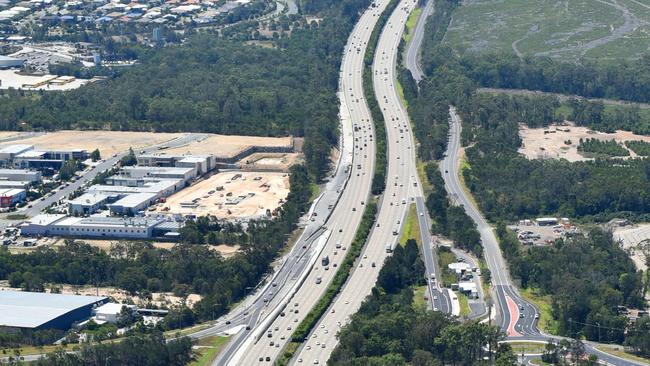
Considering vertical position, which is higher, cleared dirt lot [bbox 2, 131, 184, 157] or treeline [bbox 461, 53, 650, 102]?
treeline [bbox 461, 53, 650, 102]

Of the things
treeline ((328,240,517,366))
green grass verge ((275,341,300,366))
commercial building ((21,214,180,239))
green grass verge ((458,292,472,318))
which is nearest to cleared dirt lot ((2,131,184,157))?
commercial building ((21,214,180,239))

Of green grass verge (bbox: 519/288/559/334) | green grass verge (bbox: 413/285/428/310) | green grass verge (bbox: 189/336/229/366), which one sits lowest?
green grass verge (bbox: 189/336/229/366)

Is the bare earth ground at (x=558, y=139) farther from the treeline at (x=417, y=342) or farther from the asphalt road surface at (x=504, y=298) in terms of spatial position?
the treeline at (x=417, y=342)

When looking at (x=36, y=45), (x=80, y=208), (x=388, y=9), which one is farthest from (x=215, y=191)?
(x=388, y=9)

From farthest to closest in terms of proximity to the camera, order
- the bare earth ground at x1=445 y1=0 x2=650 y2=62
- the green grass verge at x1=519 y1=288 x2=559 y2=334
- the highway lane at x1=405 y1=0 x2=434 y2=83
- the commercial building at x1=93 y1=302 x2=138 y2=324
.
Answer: the bare earth ground at x1=445 y1=0 x2=650 y2=62
the highway lane at x1=405 y1=0 x2=434 y2=83
the commercial building at x1=93 y1=302 x2=138 y2=324
the green grass verge at x1=519 y1=288 x2=559 y2=334

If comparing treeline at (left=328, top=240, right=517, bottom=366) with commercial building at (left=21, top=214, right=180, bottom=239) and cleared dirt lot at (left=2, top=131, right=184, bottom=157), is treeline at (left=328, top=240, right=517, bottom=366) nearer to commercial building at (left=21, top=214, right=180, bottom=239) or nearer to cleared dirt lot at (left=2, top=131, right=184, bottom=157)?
commercial building at (left=21, top=214, right=180, bottom=239)

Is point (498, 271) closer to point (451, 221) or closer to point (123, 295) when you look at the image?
point (451, 221)

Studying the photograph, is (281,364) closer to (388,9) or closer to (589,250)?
(589,250)

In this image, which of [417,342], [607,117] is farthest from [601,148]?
[417,342]
